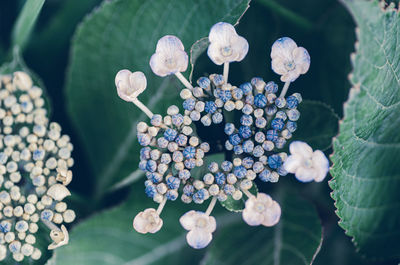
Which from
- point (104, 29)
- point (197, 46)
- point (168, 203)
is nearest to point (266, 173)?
point (197, 46)

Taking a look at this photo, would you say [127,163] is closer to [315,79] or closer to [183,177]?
[183,177]

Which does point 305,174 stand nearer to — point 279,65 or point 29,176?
point 279,65

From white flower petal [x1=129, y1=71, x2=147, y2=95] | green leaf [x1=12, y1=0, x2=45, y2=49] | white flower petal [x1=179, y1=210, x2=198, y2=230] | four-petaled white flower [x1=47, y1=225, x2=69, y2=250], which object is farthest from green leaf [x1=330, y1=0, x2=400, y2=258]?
green leaf [x1=12, y1=0, x2=45, y2=49]

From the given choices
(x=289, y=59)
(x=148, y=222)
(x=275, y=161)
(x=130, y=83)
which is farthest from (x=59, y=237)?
(x=289, y=59)

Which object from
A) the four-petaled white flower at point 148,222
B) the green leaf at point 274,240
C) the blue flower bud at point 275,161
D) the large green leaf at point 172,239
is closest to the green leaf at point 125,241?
the large green leaf at point 172,239

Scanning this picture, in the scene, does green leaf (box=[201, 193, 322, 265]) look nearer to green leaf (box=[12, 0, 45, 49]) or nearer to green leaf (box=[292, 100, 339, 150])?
green leaf (box=[292, 100, 339, 150])
